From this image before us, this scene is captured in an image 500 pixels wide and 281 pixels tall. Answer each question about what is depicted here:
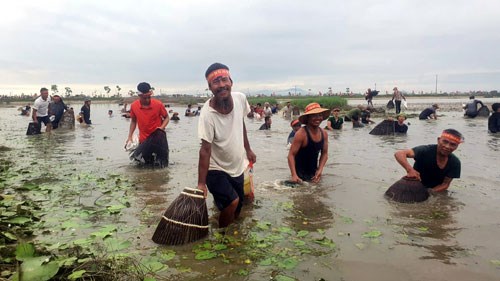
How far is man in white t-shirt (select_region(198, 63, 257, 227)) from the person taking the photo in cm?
423

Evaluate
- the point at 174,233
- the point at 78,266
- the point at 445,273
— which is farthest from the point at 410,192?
the point at 78,266

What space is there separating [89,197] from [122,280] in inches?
132

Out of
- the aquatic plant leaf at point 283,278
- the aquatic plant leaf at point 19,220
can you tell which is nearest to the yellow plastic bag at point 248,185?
the aquatic plant leaf at point 283,278

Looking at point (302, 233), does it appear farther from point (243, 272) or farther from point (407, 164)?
point (407, 164)

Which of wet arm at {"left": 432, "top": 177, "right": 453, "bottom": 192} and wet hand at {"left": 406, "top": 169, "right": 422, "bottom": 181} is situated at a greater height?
wet hand at {"left": 406, "top": 169, "right": 422, "bottom": 181}

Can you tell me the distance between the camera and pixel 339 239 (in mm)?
4160

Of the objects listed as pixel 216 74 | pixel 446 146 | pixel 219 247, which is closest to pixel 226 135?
pixel 216 74

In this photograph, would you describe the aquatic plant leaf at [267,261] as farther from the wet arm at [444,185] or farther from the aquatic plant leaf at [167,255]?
the wet arm at [444,185]

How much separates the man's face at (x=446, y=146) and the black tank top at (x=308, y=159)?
1.70 m

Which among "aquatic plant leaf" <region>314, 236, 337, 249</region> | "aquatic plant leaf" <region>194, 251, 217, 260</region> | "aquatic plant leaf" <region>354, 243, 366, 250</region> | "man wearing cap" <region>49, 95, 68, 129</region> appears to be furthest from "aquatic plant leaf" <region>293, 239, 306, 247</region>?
"man wearing cap" <region>49, 95, 68, 129</region>

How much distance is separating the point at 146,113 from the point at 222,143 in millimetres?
3904

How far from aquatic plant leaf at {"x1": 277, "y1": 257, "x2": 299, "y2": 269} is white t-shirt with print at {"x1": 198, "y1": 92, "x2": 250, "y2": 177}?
1308 millimetres

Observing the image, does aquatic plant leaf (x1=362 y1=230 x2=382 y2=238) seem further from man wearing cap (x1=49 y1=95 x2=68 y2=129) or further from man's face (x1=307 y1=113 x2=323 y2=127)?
man wearing cap (x1=49 y1=95 x2=68 y2=129)

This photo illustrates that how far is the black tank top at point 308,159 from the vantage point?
6.20m
